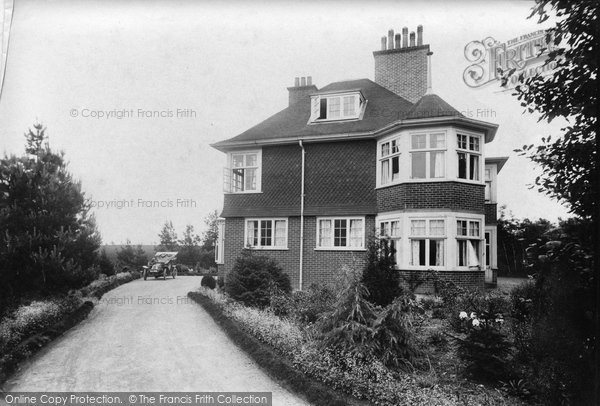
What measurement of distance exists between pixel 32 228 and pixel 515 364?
32.1 ft

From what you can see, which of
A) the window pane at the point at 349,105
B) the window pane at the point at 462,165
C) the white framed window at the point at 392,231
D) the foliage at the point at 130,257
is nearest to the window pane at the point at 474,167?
the window pane at the point at 462,165

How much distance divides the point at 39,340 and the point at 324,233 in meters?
8.01

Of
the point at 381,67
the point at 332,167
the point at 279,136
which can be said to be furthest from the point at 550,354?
the point at 381,67

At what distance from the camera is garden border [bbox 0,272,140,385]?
6058 mm

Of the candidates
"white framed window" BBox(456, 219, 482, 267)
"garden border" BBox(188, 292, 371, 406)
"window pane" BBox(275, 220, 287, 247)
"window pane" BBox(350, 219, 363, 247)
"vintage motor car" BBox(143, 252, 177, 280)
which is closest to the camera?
"garden border" BBox(188, 292, 371, 406)

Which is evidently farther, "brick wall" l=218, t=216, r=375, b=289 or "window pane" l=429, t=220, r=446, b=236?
"brick wall" l=218, t=216, r=375, b=289

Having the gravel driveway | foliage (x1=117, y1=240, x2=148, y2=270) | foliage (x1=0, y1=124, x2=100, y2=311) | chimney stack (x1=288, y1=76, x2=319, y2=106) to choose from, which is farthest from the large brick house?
foliage (x1=0, y1=124, x2=100, y2=311)

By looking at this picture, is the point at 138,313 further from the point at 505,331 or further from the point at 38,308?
the point at 505,331

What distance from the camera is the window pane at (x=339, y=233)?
39.6ft

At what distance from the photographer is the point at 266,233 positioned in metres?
12.8

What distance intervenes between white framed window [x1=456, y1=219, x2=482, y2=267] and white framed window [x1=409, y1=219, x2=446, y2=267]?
17.8 inches

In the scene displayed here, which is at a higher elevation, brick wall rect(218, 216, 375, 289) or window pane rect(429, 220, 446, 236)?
window pane rect(429, 220, 446, 236)

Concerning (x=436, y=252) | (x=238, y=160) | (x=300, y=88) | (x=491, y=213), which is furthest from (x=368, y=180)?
(x=300, y=88)

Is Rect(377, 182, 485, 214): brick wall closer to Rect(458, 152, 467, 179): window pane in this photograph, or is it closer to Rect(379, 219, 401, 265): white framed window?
Rect(458, 152, 467, 179): window pane
